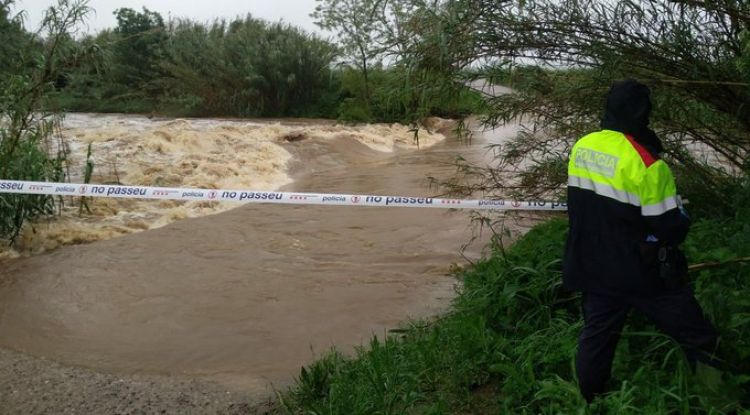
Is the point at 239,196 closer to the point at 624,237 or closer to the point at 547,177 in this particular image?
the point at 547,177

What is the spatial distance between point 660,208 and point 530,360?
119cm

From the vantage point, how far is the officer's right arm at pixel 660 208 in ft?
9.48

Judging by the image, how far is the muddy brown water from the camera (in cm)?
543

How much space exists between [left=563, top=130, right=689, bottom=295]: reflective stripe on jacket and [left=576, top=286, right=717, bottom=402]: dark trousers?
0.08 meters

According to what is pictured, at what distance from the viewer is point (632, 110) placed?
3004 mm

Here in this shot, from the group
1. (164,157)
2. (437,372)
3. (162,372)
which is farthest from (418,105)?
(164,157)

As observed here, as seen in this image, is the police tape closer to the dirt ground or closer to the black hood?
the dirt ground

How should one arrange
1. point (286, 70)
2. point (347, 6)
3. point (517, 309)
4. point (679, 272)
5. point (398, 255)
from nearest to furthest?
point (679, 272)
point (517, 309)
point (398, 255)
point (347, 6)
point (286, 70)

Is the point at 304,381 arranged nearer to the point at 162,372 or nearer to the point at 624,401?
the point at 162,372

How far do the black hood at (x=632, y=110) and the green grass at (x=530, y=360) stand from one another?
1028 millimetres

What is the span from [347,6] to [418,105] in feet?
71.3

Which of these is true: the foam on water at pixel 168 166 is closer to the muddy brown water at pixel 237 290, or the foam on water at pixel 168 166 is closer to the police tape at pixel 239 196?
the muddy brown water at pixel 237 290

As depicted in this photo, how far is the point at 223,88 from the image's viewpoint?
3177 cm

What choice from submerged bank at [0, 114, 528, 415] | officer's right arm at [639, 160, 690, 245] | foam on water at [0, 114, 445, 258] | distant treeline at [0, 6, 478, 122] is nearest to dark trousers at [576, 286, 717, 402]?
officer's right arm at [639, 160, 690, 245]
